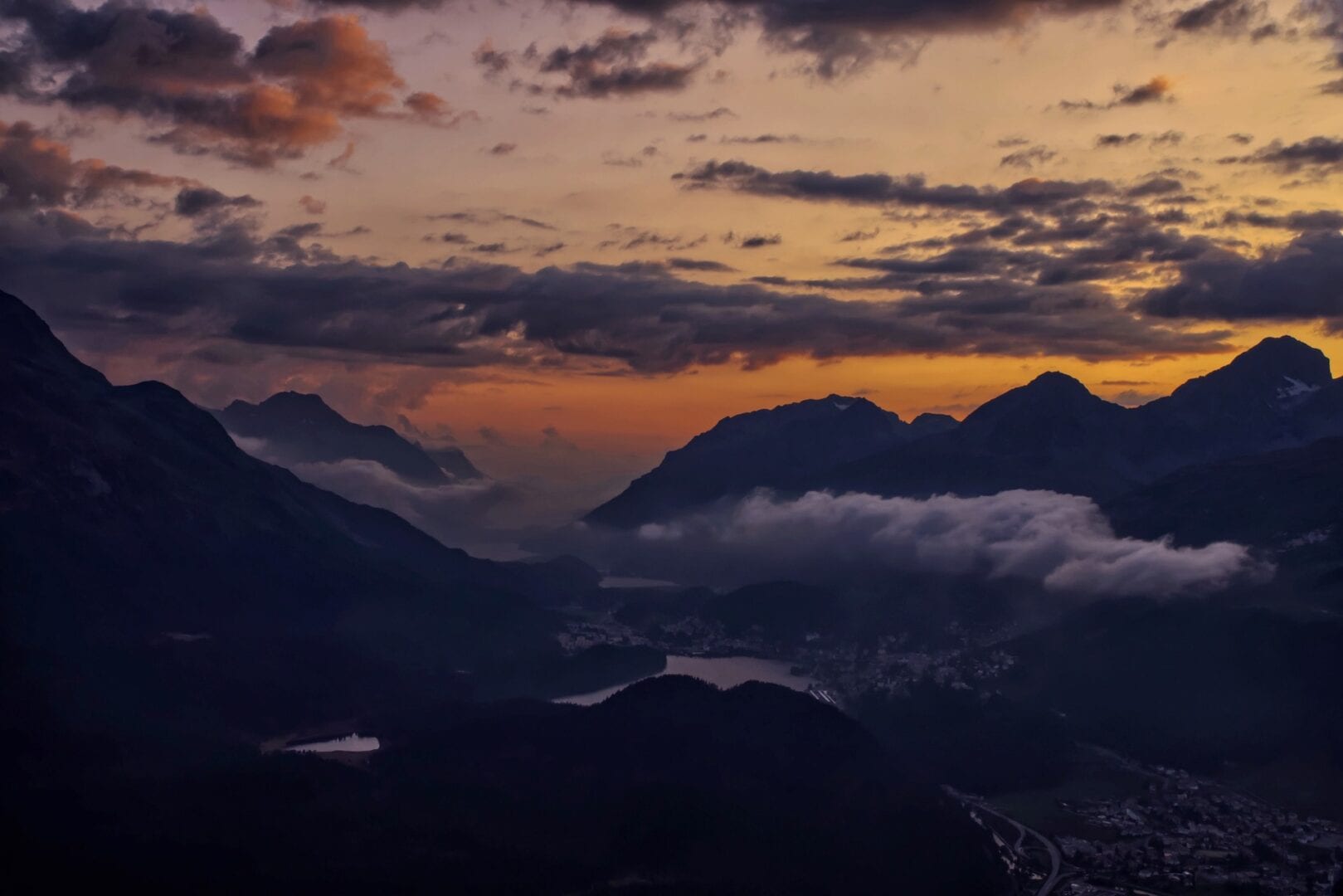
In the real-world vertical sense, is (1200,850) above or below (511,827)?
below

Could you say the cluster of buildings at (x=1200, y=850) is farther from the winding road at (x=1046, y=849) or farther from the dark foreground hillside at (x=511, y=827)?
the dark foreground hillside at (x=511, y=827)

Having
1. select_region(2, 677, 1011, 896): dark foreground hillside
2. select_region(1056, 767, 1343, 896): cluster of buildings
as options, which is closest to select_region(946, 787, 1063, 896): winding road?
select_region(1056, 767, 1343, 896): cluster of buildings

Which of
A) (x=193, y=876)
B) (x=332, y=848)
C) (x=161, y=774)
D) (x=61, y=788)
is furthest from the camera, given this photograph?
(x=161, y=774)

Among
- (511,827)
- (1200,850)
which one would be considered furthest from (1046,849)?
(511,827)

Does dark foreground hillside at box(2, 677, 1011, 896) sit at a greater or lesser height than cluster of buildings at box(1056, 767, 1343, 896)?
greater

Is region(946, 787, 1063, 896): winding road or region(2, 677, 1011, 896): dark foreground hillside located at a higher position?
region(2, 677, 1011, 896): dark foreground hillside

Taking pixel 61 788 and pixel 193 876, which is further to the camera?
pixel 61 788

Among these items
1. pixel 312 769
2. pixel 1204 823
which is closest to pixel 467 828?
pixel 312 769

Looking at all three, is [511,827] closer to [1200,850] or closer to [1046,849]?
[1046,849]

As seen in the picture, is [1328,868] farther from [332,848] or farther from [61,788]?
[61,788]

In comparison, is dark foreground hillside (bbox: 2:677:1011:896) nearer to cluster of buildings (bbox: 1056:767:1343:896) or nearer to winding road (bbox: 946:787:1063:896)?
winding road (bbox: 946:787:1063:896)

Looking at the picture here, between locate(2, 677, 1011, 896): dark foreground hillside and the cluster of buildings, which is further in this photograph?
the cluster of buildings
